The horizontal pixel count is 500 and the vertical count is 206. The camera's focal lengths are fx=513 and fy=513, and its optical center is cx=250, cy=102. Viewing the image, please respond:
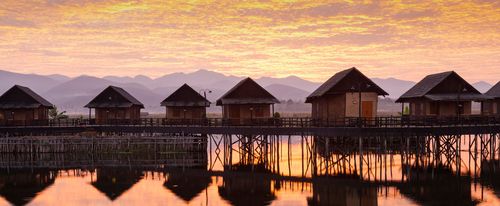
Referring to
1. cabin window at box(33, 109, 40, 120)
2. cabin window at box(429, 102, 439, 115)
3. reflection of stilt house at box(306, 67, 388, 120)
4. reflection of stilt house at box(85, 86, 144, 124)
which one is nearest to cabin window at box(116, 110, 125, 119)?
reflection of stilt house at box(85, 86, 144, 124)

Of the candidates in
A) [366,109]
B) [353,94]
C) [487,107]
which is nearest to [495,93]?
[487,107]

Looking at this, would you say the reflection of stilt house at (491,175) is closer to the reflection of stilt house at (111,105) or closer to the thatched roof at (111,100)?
the reflection of stilt house at (111,105)

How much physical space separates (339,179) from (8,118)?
1445 inches

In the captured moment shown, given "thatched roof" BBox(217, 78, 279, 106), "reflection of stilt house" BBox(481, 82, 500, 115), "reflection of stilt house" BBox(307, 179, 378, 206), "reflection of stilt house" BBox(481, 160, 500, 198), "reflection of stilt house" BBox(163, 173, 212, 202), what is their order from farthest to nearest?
"reflection of stilt house" BBox(481, 82, 500, 115), "thatched roof" BBox(217, 78, 279, 106), "reflection of stilt house" BBox(481, 160, 500, 198), "reflection of stilt house" BBox(163, 173, 212, 202), "reflection of stilt house" BBox(307, 179, 378, 206)

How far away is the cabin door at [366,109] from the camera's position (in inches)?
1734

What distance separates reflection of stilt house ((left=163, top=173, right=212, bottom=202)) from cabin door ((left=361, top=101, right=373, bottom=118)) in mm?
14356

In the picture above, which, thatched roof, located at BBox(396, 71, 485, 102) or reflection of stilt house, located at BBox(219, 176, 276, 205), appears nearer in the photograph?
reflection of stilt house, located at BBox(219, 176, 276, 205)

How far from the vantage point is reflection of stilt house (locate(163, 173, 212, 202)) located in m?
35.9

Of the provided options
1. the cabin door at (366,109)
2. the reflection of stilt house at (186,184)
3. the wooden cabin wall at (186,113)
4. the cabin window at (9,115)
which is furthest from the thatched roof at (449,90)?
the cabin window at (9,115)

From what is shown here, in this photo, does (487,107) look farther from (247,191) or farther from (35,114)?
(35,114)

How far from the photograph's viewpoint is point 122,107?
56969 millimetres

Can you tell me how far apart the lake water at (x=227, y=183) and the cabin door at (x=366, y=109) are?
4.51m

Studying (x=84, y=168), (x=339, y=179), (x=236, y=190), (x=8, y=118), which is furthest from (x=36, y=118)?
(x=339, y=179)

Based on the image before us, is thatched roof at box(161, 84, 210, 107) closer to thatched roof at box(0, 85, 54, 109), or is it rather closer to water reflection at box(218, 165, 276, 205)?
thatched roof at box(0, 85, 54, 109)
